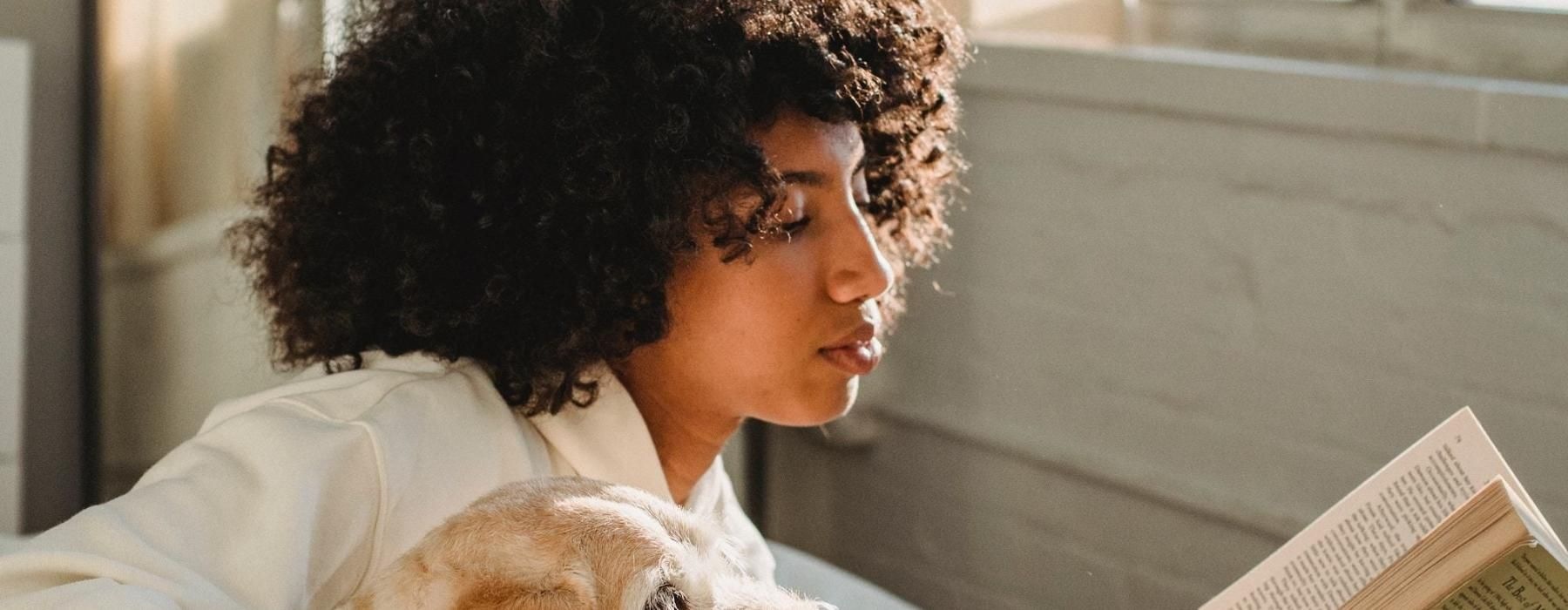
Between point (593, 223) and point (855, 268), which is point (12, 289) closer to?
point (593, 223)

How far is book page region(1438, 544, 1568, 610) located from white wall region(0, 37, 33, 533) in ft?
6.60

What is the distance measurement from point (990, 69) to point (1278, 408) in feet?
2.17

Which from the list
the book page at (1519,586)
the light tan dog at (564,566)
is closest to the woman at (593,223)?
the light tan dog at (564,566)

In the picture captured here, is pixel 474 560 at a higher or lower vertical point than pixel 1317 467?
higher

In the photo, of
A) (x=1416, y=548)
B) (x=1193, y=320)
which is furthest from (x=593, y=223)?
(x=1193, y=320)

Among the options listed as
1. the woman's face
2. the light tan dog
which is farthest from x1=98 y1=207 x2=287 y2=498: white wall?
the light tan dog

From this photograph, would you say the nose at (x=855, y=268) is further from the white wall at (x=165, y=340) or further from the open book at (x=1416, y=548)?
the white wall at (x=165, y=340)

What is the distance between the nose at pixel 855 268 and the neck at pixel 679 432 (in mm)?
167

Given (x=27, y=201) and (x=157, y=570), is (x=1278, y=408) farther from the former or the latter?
(x=27, y=201)

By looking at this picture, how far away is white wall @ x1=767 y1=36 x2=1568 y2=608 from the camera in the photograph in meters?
1.88

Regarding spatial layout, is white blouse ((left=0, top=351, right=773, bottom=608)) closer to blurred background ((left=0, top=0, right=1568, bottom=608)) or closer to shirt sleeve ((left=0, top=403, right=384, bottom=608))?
shirt sleeve ((left=0, top=403, right=384, bottom=608))

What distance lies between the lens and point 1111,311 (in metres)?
2.33

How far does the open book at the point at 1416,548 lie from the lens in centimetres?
96

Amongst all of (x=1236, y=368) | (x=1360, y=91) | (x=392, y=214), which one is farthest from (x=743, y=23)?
(x=1236, y=368)
